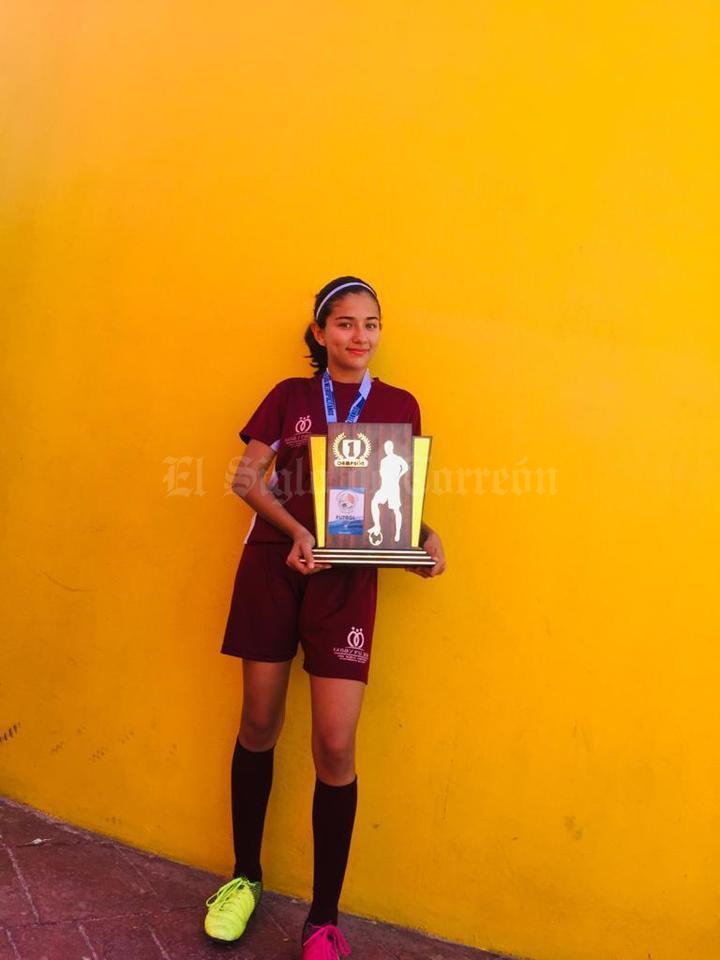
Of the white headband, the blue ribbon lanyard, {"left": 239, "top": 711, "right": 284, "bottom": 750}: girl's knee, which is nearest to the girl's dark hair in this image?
the white headband

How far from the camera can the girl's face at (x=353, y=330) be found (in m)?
2.38

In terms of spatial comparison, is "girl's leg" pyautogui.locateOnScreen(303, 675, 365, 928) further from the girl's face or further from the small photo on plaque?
the girl's face

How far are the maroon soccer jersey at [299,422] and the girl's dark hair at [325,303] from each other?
0.14 metres

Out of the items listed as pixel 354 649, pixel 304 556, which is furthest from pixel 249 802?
pixel 304 556

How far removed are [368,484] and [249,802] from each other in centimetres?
102

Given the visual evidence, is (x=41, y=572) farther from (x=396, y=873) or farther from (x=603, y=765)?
(x=603, y=765)

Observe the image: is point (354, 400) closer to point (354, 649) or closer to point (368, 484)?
point (368, 484)

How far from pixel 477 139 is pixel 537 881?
220 centimetres

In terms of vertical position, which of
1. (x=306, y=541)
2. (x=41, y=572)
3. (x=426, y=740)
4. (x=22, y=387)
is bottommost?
(x=426, y=740)

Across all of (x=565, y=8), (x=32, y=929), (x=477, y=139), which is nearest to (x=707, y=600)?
(x=477, y=139)

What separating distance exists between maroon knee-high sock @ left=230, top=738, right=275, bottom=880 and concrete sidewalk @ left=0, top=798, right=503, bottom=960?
16 cm

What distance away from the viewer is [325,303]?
2.44 meters

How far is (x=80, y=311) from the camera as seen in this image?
3.02 meters

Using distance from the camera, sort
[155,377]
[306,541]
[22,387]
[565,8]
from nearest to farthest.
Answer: [306,541] < [565,8] < [155,377] < [22,387]
